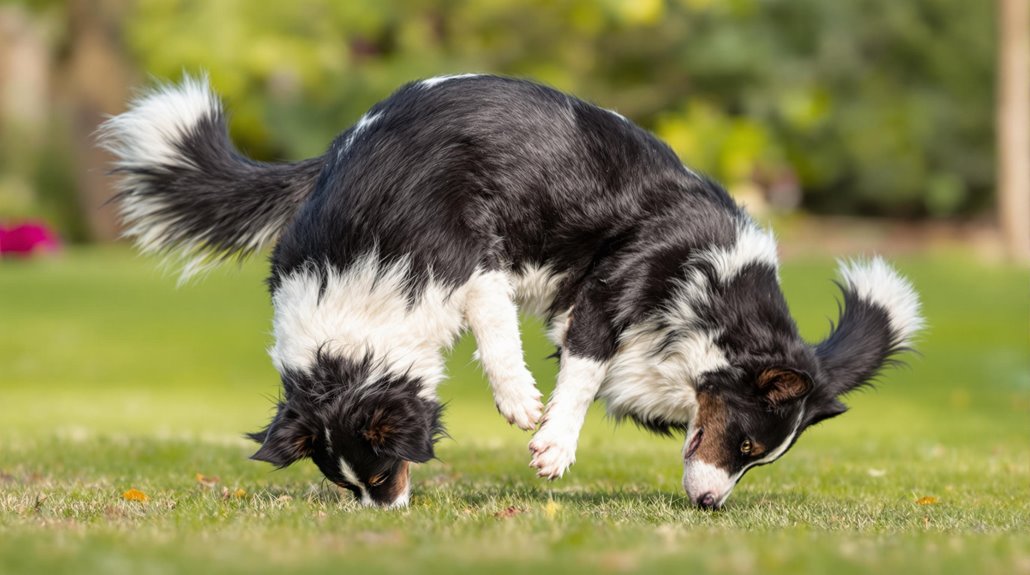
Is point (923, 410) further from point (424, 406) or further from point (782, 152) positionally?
point (782, 152)

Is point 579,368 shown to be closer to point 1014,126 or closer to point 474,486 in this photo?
point 474,486

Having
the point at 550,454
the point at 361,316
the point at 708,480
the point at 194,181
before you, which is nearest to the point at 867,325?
the point at 708,480

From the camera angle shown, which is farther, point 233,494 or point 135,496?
point 233,494

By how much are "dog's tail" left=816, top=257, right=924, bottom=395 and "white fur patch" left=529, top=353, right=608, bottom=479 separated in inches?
43.3

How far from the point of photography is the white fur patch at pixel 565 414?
5.70m

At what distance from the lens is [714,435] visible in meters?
5.89

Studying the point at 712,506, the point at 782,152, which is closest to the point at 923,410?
the point at 712,506

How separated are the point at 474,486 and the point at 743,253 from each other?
195 centimetres

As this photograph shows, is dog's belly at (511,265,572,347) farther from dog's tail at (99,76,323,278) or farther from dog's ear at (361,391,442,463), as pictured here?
dog's tail at (99,76,323,278)

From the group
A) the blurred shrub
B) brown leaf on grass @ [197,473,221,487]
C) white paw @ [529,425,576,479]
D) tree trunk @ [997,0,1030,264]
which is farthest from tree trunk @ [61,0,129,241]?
white paw @ [529,425,576,479]

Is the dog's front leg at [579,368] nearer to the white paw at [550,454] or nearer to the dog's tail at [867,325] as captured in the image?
the white paw at [550,454]

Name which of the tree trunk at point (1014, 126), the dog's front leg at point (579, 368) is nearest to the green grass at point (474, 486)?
the dog's front leg at point (579, 368)

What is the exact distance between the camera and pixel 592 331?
19.4 ft

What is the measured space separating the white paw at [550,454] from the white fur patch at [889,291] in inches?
68.9
